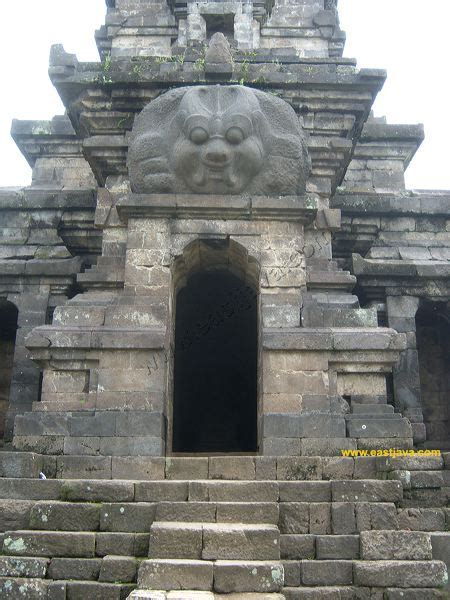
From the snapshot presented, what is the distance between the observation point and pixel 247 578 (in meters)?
5.75

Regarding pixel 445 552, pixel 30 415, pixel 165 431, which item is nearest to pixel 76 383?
pixel 30 415

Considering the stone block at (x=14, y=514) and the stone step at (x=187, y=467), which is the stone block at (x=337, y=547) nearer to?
the stone step at (x=187, y=467)

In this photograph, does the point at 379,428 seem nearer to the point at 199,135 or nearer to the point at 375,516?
the point at 375,516

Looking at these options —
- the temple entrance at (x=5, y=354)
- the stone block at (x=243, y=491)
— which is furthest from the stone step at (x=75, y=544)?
the temple entrance at (x=5, y=354)

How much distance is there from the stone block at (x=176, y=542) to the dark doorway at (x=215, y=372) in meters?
7.26

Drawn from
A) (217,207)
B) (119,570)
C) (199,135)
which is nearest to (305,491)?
(119,570)

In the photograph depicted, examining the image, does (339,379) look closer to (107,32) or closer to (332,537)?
(332,537)

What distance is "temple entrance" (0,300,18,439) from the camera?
509 inches

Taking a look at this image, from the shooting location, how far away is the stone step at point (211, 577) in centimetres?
572

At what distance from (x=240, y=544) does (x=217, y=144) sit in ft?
17.4

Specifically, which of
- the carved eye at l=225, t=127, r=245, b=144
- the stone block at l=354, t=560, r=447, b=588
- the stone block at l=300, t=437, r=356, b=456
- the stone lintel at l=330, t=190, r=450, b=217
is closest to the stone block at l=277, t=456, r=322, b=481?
the stone block at l=300, t=437, r=356, b=456

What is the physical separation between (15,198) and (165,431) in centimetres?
573

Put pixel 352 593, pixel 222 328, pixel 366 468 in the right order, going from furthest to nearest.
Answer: pixel 222 328 < pixel 366 468 < pixel 352 593

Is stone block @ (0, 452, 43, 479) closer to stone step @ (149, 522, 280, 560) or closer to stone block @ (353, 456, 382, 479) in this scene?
stone step @ (149, 522, 280, 560)
